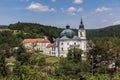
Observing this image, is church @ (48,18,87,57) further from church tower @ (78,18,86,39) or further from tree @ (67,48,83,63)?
tree @ (67,48,83,63)

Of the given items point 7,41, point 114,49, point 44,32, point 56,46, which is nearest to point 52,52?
point 56,46

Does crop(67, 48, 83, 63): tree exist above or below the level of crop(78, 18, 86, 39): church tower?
below

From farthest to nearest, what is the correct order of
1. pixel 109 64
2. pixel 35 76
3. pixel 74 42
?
pixel 74 42, pixel 109 64, pixel 35 76

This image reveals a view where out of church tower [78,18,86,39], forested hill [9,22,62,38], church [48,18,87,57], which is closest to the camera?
church [48,18,87,57]

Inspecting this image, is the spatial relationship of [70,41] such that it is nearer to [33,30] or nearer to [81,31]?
[81,31]

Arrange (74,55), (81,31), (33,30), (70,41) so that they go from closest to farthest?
(74,55), (70,41), (81,31), (33,30)

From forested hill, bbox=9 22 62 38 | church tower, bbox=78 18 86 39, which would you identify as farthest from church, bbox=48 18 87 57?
forested hill, bbox=9 22 62 38

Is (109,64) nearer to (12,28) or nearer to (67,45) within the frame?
(67,45)

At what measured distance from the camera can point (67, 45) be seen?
108 meters

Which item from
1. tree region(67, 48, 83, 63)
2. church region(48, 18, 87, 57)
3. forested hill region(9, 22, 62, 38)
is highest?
forested hill region(9, 22, 62, 38)

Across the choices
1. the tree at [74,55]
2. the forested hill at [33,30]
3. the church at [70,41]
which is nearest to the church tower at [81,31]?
the church at [70,41]

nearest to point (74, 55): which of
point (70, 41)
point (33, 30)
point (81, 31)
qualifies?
point (70, 41)

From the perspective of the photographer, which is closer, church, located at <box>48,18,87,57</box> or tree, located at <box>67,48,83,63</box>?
tree, located at <box>67,48,83,63</box>

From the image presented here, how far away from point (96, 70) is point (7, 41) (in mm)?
74959
